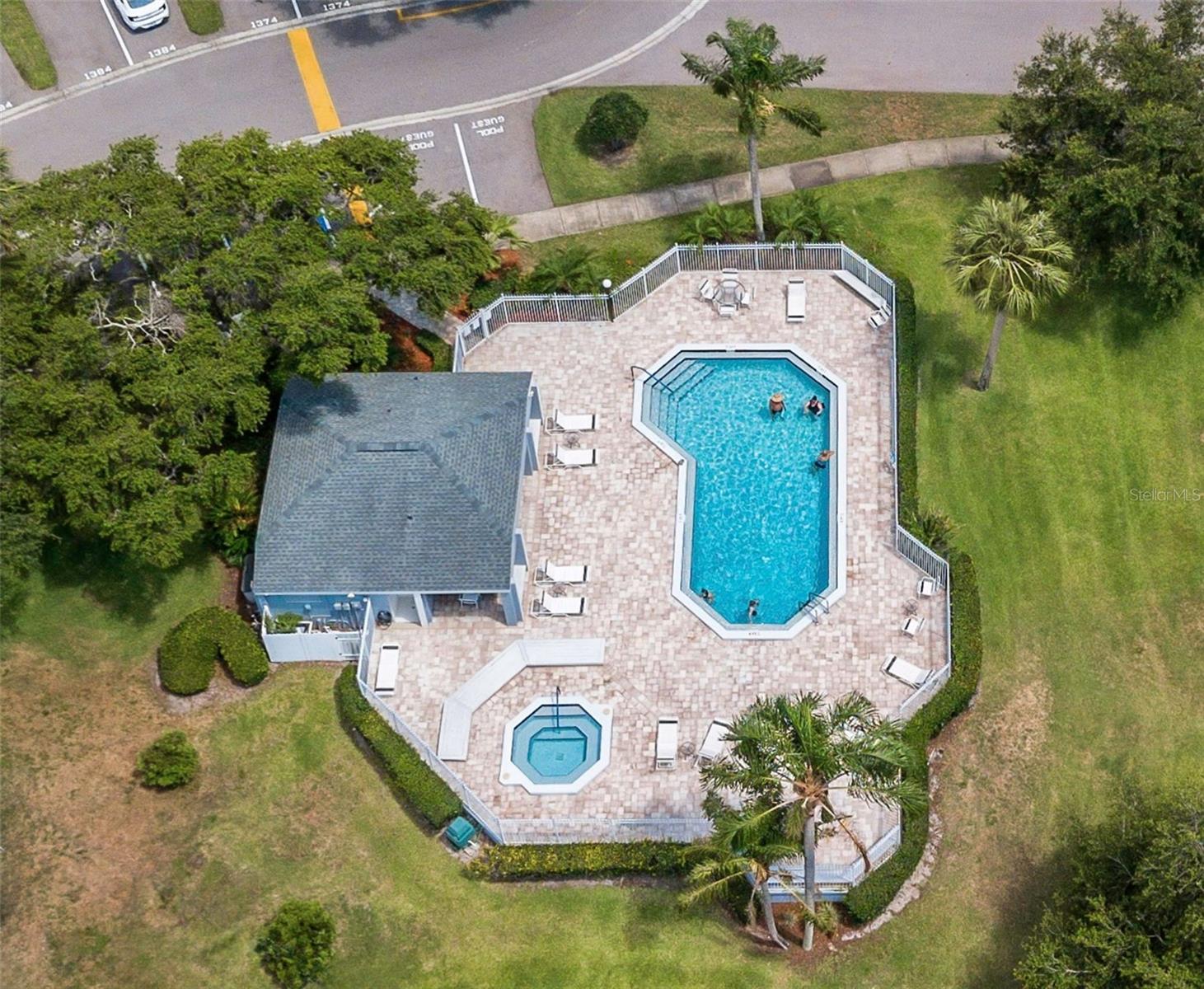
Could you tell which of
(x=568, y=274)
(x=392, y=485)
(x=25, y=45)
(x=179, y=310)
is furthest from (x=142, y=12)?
(x=392, y=485)

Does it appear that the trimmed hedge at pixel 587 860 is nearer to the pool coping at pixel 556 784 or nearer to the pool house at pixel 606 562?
the pool house at pixel 606 562

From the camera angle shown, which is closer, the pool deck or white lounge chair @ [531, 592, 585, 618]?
the pool deck

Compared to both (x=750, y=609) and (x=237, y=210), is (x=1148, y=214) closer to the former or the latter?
(x=750, y=609)

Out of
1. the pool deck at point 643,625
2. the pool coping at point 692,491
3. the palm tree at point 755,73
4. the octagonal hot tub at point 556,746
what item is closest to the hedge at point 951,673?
the pool deck at point 643,625

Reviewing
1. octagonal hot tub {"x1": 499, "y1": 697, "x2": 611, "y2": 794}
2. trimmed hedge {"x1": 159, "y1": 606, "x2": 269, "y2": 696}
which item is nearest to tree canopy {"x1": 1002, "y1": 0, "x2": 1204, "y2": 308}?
octagonal hot tub {"x1": 499, "y1": 697, "x2": 611, "y2": 794}

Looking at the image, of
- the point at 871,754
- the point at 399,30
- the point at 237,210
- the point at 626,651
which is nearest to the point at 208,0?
the point at 399,30

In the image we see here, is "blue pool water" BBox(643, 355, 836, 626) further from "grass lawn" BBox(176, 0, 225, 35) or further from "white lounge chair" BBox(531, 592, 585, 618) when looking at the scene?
"grass lawn" BBox(176, 0, 225, 35)
